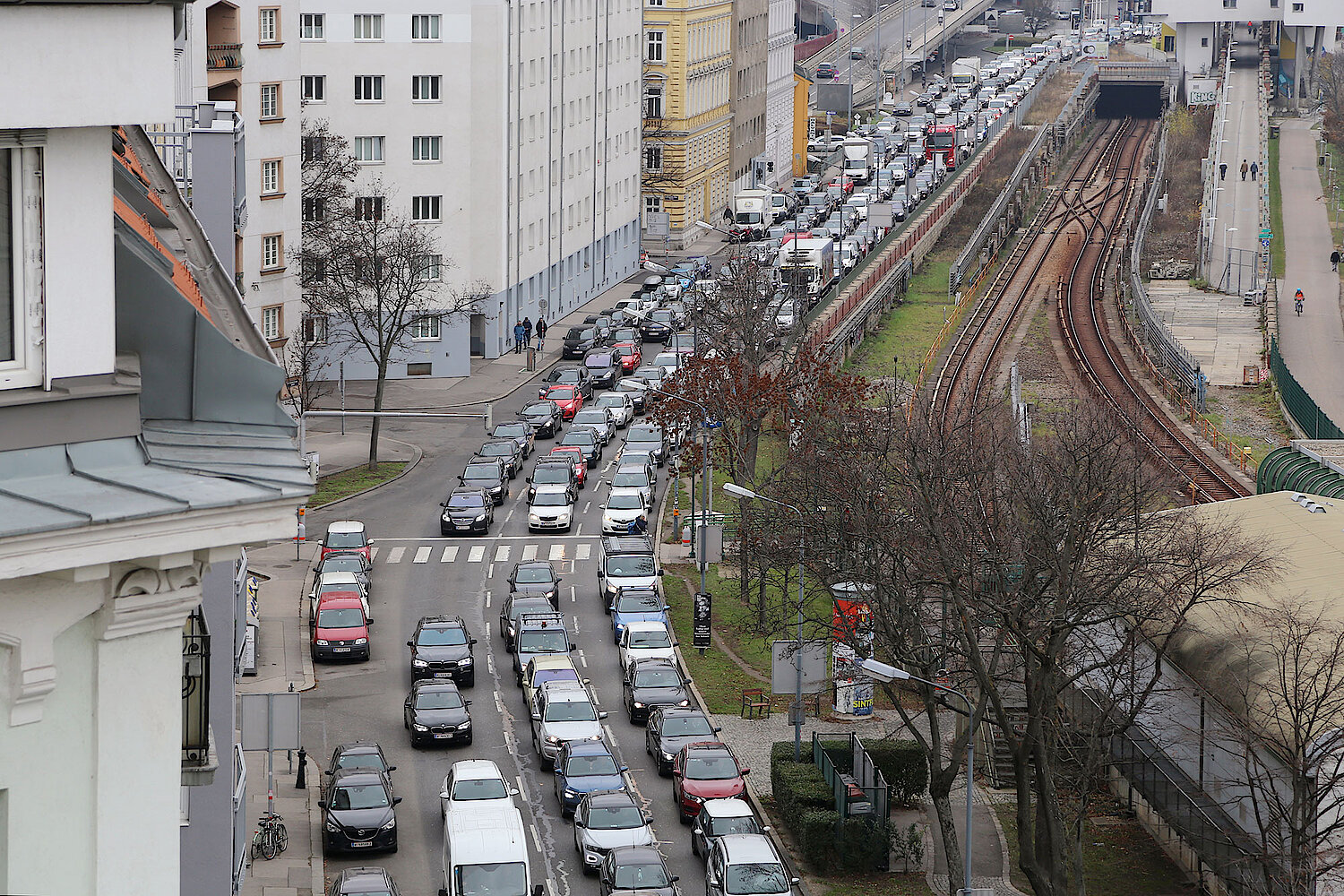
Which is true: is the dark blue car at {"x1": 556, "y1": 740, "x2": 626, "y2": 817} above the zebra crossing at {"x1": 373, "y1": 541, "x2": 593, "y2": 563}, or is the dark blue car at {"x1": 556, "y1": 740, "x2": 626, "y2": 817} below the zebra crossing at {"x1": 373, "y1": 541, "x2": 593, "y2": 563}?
below

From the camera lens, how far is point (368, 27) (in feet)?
273

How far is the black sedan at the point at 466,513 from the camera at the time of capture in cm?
6038

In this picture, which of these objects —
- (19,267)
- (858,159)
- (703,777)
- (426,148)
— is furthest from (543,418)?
(858,159)

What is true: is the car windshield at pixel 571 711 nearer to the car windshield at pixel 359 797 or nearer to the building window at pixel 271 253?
the car windshield at pixel 359 797

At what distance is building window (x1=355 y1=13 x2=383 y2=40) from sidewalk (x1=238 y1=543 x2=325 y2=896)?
104 ft

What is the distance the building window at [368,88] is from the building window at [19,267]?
7814cm

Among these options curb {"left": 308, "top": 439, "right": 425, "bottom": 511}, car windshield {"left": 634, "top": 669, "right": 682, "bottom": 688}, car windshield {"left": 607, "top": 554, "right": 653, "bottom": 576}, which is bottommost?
car windshield {"left": 634, "top": 669, "right": 682, "bottom": 688}

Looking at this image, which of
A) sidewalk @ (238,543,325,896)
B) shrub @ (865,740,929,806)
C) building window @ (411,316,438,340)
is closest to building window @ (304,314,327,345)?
building window @ (411,316,438,340)

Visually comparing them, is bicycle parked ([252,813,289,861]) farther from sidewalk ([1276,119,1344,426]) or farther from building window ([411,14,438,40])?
building window ([411,14,438,40])

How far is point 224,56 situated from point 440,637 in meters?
29.0

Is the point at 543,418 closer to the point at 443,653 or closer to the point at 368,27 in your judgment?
the point at 368,27

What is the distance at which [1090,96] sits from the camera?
19475 cm

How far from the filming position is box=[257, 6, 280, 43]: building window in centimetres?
7050

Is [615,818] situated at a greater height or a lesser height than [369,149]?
lesser
